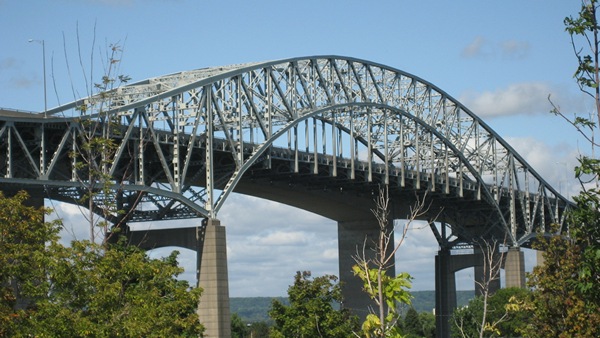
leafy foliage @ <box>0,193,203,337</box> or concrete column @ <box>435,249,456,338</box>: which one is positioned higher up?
concrete column @ <box>435,249,456,338</box>

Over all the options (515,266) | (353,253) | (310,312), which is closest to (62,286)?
(310,312)

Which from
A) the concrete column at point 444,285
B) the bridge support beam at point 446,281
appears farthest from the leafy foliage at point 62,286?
the concrete column at point 444,285

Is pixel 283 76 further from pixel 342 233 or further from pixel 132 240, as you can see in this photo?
pixel 342 233

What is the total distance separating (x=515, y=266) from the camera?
151 metres

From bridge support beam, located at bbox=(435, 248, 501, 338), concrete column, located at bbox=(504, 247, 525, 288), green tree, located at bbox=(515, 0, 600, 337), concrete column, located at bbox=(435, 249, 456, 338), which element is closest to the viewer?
green tree, located at bbox=(515, 0, 600, 337)

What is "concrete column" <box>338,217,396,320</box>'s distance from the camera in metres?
142

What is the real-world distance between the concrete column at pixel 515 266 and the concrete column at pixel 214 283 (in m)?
63.8

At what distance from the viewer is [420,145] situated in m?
139

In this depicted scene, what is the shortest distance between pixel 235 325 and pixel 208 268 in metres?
100

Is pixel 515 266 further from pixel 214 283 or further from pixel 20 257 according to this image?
pixel 20 257

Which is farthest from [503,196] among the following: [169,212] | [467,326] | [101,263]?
[101,263]

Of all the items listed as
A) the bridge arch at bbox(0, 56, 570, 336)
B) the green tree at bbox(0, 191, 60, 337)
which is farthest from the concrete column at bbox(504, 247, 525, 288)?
the green tree at bbox(0, 191, 60, 337)

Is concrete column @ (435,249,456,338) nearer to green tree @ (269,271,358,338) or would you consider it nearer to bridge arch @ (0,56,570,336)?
bridge arch @ (0,56,570,336)

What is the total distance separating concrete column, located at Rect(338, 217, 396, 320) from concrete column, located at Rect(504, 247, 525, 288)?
17270mm
